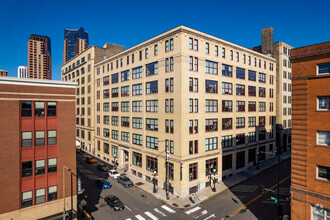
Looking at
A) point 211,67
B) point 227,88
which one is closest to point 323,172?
point 211,67

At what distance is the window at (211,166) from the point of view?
34884 millimetres

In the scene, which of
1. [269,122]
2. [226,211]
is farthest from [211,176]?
[269,122]

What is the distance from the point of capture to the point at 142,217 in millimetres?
25078

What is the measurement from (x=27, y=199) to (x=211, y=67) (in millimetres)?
33066

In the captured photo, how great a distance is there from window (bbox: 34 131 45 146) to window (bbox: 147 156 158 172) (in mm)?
19242

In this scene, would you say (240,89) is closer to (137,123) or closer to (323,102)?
(137,123)

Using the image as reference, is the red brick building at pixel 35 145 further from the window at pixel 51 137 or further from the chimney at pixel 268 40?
the chimney at pixel 268 40

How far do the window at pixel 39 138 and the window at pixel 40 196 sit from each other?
5255 millimetres

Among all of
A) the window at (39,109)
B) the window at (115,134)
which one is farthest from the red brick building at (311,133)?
the window at (115,134)

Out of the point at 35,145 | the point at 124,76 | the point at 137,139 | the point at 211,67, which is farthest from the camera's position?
the point at 124,76

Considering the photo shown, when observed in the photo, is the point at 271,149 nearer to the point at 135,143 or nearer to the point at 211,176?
the point at 211,176

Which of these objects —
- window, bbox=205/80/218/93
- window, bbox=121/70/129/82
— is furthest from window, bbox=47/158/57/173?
window, bbox=121/70/129/82

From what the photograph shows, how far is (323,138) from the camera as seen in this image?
17.8 m

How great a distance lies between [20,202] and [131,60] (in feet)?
104
